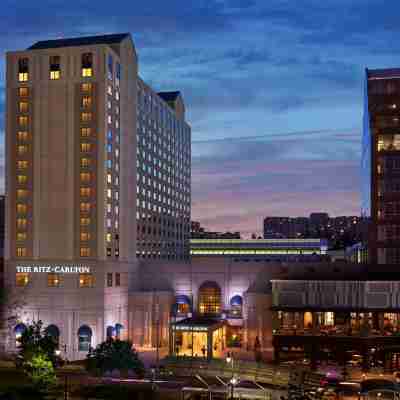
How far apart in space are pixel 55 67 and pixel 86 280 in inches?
Result: 1304

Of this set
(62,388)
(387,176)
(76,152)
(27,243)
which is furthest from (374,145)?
(62,388)

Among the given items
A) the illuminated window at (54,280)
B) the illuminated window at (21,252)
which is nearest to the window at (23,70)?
the illuminated window at (21,252)

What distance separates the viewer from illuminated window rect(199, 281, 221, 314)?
119250 mm

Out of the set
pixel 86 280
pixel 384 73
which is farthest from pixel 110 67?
pixel 384 73

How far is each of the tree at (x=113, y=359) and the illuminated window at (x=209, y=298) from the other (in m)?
40.0

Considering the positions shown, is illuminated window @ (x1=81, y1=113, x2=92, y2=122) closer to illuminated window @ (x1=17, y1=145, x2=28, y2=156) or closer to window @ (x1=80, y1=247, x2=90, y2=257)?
illuminated window @ (x1=17, y1=145, x2=28, y2=156)

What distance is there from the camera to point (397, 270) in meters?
120

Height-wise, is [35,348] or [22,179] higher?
[22,179]

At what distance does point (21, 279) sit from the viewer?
4336 inches

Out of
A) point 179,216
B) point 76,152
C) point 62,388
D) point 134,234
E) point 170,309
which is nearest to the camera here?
point 62,388

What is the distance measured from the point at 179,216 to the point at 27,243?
86.7 metres

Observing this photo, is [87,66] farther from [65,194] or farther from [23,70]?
[65,194]

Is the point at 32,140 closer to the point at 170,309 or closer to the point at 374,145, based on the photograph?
the point at 170,309

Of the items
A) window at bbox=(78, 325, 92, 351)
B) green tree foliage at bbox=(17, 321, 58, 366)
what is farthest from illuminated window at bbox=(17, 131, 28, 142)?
green tree foliage at bbox=(17, 321, 58, 366)
